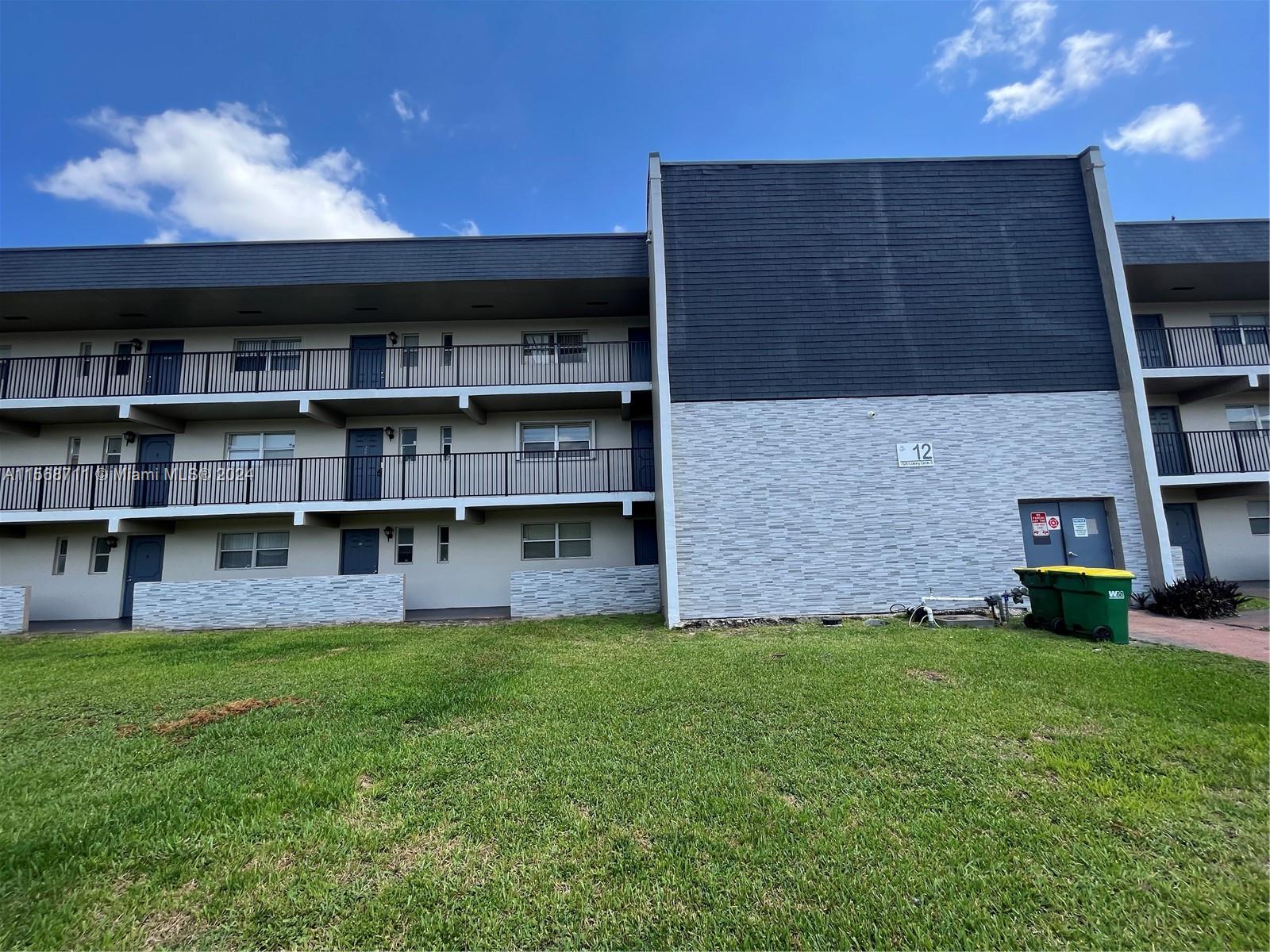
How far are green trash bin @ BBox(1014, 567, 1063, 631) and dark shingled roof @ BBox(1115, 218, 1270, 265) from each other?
896cm

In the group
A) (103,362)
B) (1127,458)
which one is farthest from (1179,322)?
(103,362)

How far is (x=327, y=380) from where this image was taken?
14.6 metres

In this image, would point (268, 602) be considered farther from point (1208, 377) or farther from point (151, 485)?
point (1208, 377)

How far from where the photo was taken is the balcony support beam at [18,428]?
46.9 feet

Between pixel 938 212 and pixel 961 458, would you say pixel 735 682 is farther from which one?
pixel 938 212

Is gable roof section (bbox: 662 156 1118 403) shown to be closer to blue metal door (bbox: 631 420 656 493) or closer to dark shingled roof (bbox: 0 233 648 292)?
dark shingled roof (bbox: 0 233 648 292)

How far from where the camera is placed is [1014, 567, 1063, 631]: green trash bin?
8.79m

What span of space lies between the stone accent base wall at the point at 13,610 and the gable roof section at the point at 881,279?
52.3ft

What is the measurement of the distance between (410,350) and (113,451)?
8795 millimetres

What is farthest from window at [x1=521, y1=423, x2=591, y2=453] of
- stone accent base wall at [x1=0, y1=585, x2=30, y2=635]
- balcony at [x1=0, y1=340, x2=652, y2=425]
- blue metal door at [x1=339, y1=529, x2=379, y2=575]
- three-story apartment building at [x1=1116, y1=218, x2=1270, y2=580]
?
three-story apartment building at [x1=1116, y1=218, x2=1270, y2=580]

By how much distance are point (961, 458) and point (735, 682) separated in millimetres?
7972

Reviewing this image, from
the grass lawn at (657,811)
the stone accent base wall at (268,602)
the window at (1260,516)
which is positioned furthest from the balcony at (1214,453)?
the stone accent base wall at (268,602)

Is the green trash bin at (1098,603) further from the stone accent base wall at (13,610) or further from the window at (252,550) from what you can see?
the stone accent base wall at (13,610)

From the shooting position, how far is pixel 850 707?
17.0 feet
